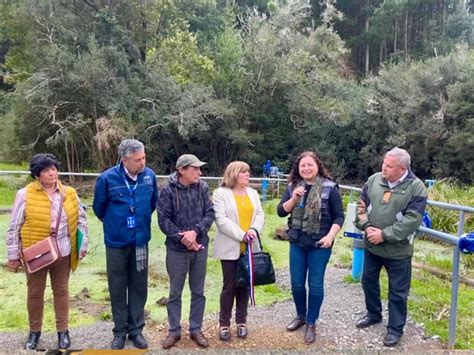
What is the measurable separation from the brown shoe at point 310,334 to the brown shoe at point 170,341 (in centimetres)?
95

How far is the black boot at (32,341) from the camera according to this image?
3328mm

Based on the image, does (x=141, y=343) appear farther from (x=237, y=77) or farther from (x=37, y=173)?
(x=237, y=77)

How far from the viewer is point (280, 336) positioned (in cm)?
364

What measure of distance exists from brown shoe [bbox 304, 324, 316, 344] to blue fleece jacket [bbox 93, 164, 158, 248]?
140cm

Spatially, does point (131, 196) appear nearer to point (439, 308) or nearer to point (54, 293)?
point (54, 293)

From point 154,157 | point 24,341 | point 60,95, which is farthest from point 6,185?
point 24,341

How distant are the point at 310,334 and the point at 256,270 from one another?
63 centimetres

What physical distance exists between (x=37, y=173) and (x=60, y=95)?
13.8 metres

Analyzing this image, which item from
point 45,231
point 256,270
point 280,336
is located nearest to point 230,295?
point 256,270

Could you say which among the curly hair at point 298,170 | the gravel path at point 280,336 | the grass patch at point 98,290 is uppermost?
the curly hair at point 298,170

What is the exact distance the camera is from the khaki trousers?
3.35 metres

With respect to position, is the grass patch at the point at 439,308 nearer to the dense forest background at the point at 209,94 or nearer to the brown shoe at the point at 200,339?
the brown shoe at the point at 200,339

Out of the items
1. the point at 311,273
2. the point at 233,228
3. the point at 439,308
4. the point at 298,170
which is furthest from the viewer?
the point at 439,308

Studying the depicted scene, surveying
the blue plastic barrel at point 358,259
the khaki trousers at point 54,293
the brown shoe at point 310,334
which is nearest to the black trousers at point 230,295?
the brown shoe at point 310,334
